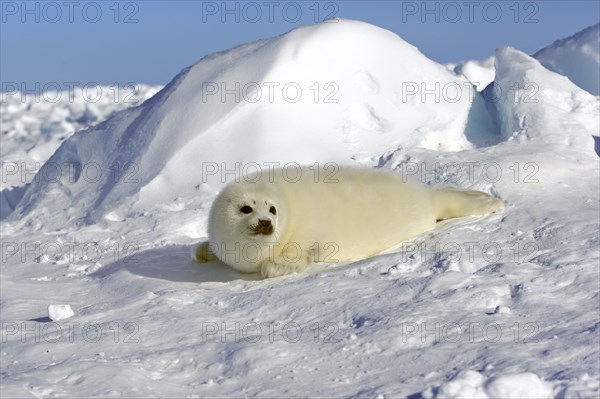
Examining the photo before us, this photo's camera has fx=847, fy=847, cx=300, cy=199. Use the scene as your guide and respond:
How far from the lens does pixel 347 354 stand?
107 inches

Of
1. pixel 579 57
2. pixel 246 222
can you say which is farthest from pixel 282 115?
pixel 579 57

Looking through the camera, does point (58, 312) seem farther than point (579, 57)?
No

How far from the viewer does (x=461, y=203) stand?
4.57m

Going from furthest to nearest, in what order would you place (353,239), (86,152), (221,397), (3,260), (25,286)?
1. (86,152)
2. (3,260)
3. (25,286)
4. (353,239)
5. (221,397)

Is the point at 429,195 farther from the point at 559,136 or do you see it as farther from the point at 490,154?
the point at 559,136

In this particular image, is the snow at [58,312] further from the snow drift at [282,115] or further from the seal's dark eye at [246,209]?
the snow drift at [282,115]

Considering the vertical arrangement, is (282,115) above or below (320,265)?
above

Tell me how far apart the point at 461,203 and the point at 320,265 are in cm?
98

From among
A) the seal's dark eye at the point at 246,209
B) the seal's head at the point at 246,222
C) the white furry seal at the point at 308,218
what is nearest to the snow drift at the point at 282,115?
the white furry seal at the point at 308,218

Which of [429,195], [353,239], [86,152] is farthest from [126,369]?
[86,152]

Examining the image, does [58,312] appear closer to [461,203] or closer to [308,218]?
[308,218]

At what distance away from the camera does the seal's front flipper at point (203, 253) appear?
448cm

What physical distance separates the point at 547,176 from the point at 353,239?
4.89 feet

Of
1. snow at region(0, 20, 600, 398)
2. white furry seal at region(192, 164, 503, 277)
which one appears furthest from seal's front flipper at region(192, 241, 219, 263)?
snow at region(0, 20, 600, 398)
